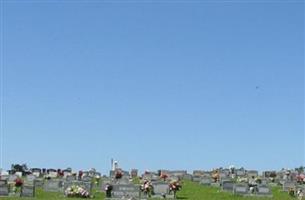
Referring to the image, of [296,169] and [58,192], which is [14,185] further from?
[296,169]

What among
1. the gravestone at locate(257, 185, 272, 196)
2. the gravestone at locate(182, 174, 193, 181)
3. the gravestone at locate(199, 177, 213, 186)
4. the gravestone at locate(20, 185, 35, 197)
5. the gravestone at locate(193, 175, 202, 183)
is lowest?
the gravestone at locate(20, 185, 35, 197)

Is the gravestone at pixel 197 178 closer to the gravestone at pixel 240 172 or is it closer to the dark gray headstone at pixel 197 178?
the dark gray headstone at pixel 197 178

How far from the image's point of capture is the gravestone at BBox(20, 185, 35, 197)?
31000 mm

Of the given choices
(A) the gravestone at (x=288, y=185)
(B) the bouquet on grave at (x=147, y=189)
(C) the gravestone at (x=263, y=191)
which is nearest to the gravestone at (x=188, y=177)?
(A) the gravestone at (x=288, y=185)

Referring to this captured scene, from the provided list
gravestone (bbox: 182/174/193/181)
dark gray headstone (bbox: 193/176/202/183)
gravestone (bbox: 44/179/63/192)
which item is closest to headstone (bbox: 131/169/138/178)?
gravestone (bbox: 182/174/193/181)

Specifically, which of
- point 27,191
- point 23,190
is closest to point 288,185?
point 27,191

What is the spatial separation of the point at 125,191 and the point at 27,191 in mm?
5363

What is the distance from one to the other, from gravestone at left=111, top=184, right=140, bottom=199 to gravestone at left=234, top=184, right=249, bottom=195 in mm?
8068

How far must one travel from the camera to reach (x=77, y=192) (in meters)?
31.0

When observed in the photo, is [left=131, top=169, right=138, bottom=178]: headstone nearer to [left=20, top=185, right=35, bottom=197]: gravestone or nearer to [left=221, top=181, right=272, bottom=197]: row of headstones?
[left=221, top=181, right=272, bottom=197]: row of headstones

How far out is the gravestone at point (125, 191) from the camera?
92.7 feet

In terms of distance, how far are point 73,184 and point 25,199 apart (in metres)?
5.78

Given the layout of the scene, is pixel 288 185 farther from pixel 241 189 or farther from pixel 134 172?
pixel 134 172

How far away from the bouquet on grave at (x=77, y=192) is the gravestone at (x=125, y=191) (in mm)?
2498
